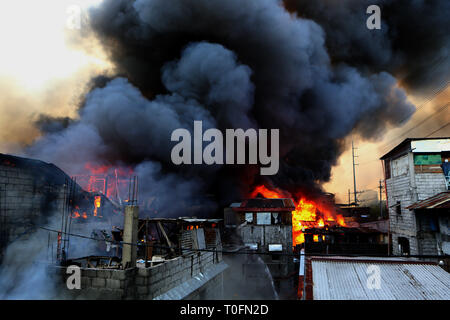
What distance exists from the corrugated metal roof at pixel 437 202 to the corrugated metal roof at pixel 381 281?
7.28 meters

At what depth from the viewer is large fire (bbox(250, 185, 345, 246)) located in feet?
119

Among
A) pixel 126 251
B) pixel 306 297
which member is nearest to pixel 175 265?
pixel 126 251

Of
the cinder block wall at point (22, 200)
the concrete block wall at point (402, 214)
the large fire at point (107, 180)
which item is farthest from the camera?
the large fire at point (107, 180)

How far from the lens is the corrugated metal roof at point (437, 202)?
15.5m

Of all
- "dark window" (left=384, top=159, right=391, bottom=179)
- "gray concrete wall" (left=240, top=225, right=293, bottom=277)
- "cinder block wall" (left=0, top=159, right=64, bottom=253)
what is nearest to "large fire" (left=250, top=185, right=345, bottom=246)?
"gray concrete wall" (left=240, top=225, right=293, bottom=277)

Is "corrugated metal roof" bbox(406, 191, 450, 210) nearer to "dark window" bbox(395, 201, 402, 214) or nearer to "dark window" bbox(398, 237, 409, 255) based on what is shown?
"dark window" bbox(395, 201, 402, 214)

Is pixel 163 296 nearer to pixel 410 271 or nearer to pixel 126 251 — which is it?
pixel 126 251

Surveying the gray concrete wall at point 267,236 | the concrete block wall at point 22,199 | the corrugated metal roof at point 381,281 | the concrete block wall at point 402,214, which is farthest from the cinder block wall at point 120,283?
the concrete block wall at point 402,214

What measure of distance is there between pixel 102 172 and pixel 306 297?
2514cm

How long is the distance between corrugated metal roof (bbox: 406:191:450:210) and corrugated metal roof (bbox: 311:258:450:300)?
7.28 metres

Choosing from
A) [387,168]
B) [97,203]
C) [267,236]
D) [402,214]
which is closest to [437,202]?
[402,214]

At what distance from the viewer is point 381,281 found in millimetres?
9156

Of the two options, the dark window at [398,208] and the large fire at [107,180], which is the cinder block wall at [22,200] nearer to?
the large fire at [107,180]

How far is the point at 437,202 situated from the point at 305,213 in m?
23.6
